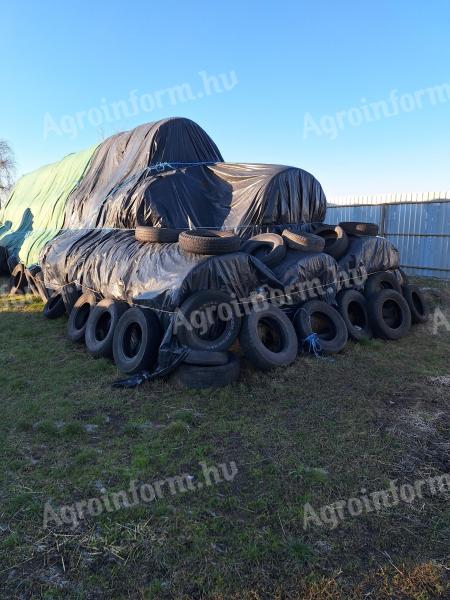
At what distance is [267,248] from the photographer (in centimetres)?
686

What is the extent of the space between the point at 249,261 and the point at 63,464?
3591 millimetres

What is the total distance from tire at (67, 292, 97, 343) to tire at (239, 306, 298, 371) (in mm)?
3084

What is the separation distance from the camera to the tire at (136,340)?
5.35m

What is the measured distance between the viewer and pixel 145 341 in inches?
212

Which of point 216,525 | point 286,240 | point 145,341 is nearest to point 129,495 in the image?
point 216,525

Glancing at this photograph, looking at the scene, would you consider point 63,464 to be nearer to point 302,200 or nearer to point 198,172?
point 302,200

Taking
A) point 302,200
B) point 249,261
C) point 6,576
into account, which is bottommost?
point 6,576

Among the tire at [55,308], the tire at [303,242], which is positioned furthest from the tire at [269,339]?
the tire at [55,308]

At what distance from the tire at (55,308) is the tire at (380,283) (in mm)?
6022

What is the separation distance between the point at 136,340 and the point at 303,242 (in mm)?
3076

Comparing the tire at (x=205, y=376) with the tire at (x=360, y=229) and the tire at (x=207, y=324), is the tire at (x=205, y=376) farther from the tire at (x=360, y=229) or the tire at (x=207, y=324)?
the tire at (x=360, y=229)

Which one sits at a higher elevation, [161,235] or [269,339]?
[161,235]

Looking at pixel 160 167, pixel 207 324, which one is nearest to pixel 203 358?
pixel 207 324

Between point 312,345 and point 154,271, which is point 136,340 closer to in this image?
point 154,271
